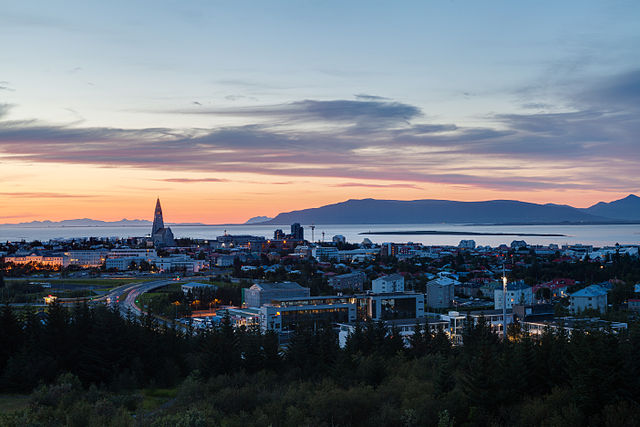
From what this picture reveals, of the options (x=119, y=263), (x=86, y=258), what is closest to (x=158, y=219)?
(x=86, y=258)

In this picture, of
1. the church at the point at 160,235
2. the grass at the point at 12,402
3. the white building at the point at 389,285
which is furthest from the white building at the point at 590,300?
the church at the point at 160,235

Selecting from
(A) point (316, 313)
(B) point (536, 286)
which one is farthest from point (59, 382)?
(B) point (536, 286)

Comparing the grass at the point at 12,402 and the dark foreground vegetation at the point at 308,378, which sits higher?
the dark foreground vegetation at the point at 308,378

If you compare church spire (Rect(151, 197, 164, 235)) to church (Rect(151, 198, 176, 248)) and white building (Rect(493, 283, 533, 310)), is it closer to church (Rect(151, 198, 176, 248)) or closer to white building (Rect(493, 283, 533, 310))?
church (Rect(151, 198, 176, 248))

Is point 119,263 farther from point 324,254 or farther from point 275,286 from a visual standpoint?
point 275,286

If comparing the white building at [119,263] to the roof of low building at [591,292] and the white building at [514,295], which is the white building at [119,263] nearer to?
the white building at [514,295]

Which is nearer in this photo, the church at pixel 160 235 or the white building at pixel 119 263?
the white building at pixel 119 263

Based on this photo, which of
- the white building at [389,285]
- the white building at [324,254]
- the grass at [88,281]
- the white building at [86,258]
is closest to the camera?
the white building at [389,285]
